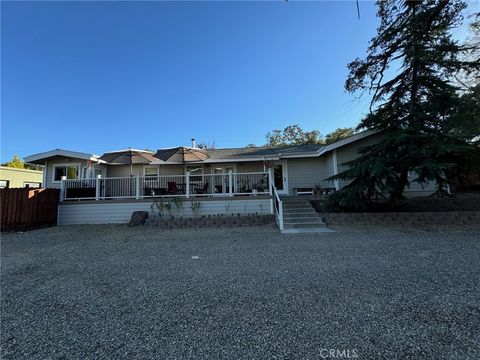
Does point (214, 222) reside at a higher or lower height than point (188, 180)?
lower

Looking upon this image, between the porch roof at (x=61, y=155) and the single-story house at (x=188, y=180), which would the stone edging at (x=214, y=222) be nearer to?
the single-story house at (x=188, y=180)

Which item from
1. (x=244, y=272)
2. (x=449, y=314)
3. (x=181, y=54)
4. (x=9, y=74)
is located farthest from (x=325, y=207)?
(x=9, y=74)

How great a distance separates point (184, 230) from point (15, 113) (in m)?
17.0

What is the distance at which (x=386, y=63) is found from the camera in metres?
10.3

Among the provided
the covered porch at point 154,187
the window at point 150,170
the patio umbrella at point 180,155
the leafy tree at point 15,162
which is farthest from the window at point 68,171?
the leafy tree at point 15,162

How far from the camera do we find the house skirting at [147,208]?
9.95m

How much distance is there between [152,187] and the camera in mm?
10938

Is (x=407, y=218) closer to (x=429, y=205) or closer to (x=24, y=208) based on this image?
(x=429, y=205)

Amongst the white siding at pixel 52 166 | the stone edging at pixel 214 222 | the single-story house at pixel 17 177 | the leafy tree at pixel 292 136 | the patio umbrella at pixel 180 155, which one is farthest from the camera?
the leafy tree at pixel 292 136

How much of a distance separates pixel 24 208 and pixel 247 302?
35.0 ft

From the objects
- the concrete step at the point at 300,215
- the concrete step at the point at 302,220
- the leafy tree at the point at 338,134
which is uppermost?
the leafy tree at the point at 338,134

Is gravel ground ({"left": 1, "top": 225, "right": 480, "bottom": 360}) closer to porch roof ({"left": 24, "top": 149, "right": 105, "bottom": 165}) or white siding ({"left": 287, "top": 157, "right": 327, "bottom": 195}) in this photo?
porch roof ({"left": 24, "top": 149, "right": 105, "bottom": 165})

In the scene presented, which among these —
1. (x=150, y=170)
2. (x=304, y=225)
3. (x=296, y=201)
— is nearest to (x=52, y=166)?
(x=150, y=170)

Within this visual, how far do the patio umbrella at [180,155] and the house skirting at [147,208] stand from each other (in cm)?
207
